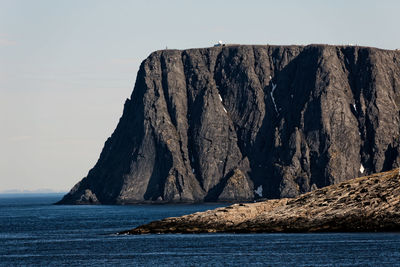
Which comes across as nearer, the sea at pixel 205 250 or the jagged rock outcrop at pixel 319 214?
the sea at pixel 205 250

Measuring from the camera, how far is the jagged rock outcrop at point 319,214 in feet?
400

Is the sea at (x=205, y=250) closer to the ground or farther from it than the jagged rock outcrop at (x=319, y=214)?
closer to the ground

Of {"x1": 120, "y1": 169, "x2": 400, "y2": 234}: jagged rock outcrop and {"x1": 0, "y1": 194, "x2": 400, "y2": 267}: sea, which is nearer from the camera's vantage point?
{"x1": 0, "y1": 194, "x2": 400, "y2": 267}: sea

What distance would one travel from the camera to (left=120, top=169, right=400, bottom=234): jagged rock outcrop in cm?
12200

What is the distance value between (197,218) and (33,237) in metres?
28.6

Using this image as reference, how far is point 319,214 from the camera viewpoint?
127938 mm

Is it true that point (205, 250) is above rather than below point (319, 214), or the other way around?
below

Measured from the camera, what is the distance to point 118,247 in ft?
380

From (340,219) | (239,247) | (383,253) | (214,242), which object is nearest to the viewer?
(383,253)

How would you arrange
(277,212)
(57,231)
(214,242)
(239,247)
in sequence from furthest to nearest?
(57,231), (277,212), (214,242), (239,247)

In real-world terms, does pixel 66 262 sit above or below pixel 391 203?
below

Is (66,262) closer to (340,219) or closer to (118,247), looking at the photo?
(118,247)

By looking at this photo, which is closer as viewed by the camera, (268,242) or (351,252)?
(351,252)

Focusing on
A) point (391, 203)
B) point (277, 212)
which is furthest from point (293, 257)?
point (277, 212)
